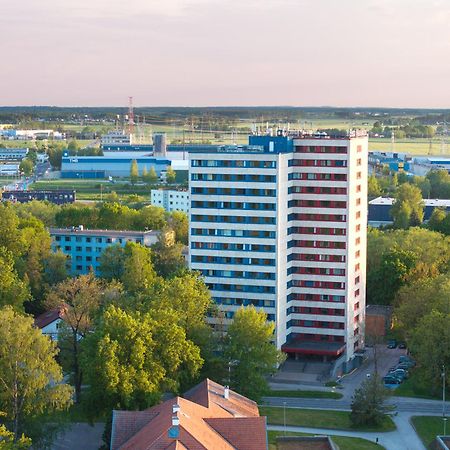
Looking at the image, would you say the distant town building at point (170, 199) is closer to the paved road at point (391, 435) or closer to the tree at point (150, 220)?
the tree at point (150, 220)

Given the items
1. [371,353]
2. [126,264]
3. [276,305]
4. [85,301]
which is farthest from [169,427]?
[126,264]

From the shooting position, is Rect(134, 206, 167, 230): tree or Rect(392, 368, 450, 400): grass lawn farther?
Rect(134, 206, 167, 230): tree

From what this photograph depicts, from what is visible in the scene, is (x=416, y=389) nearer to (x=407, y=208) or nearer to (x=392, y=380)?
(x=392, y=380)

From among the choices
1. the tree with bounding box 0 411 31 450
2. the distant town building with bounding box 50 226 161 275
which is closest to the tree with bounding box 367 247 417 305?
the distant town building with bounding box 50 226 161 275

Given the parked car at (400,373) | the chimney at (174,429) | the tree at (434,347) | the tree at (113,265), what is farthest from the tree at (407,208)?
the chimney at (174,429)

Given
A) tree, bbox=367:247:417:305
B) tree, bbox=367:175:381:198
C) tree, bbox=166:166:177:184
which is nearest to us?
tree, bbox=367:247:417:305

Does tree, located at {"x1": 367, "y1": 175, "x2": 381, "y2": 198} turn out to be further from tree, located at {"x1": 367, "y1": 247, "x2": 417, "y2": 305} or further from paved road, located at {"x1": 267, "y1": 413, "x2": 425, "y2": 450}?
paved road, located at {"x1": 267, "y1": 413, "x2": 425, "y2": 450}

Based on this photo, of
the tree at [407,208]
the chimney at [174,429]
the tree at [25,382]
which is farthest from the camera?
the tree at [407,208]

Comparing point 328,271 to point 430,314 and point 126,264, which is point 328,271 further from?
point 126,264
